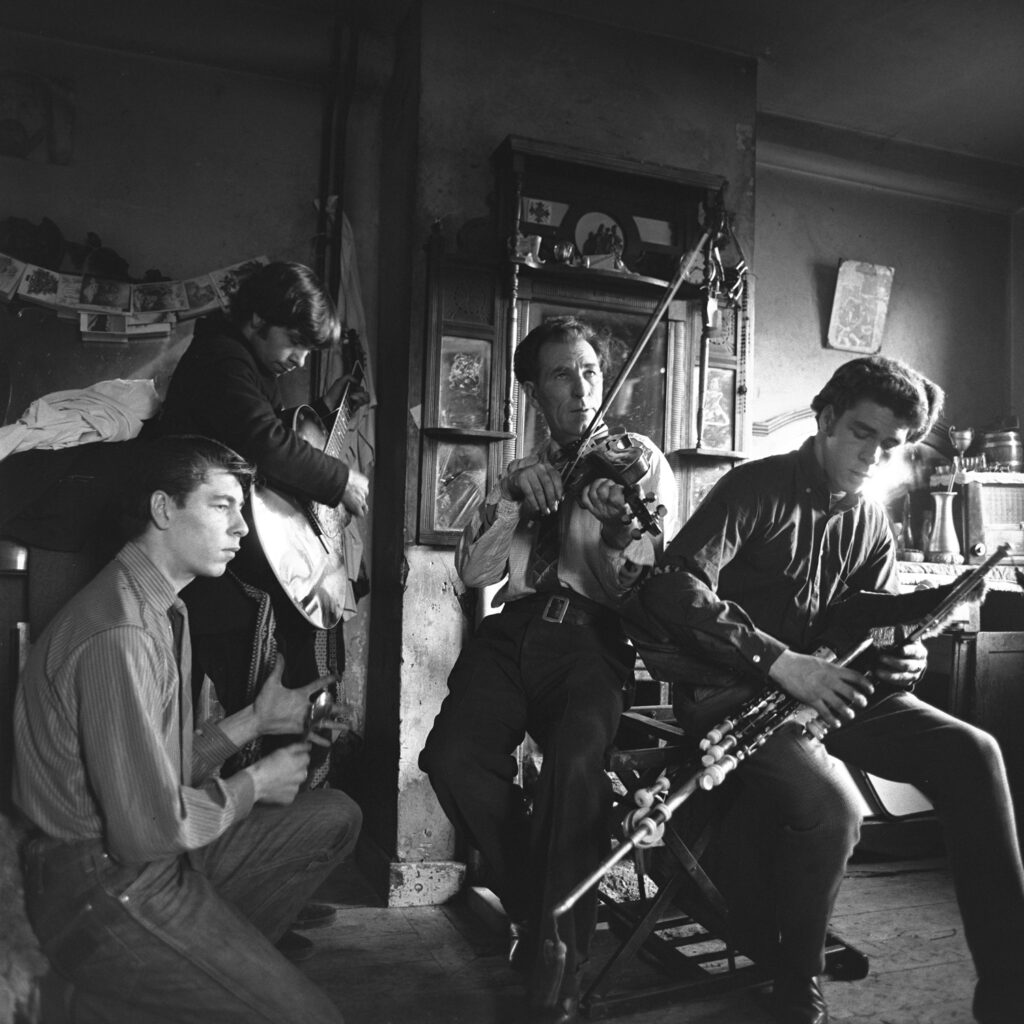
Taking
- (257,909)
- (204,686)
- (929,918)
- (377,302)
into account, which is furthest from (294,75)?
(929,918)

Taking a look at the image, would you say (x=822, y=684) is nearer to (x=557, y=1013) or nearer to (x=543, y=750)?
(x=543, y=750)

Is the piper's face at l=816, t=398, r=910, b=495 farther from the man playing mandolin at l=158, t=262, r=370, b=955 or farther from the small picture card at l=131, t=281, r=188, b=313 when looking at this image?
the small picture card at l=131, t=281, r=188, b=313

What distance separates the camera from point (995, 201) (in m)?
5.70

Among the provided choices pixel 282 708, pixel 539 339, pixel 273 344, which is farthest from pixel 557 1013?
pixel 273 344

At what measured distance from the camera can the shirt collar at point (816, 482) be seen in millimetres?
2668

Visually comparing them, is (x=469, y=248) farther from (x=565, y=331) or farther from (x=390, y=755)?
(x=390, y=755)

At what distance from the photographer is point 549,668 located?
275cm

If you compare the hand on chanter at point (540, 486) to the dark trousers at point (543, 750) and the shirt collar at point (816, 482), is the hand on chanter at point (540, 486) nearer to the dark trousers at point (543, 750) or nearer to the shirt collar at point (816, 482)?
the dark trousers at point (543, 750)

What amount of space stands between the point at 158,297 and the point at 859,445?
115 inches

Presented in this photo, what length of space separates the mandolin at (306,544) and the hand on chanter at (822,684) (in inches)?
57.0

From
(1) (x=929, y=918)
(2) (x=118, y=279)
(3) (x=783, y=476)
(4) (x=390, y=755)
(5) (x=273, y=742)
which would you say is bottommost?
(1) (x=929, y=918)

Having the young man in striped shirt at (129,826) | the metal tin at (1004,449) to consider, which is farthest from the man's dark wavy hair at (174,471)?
the metal tin at (1004,449)

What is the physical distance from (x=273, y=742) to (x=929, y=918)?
2274mm

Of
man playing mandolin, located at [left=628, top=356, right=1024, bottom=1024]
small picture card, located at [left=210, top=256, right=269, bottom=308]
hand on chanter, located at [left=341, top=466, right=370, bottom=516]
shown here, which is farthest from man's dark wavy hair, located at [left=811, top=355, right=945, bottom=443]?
small picture card, located at [left=210, top=256, right=269, bottom=308]
